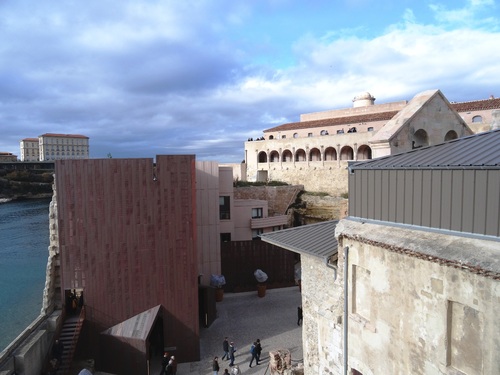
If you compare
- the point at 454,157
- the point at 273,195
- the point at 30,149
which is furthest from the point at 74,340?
the point at 30,149

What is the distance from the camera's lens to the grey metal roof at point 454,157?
6152 millimetres

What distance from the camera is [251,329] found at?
735 inches

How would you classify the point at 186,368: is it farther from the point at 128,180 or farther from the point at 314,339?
the point at 128,180

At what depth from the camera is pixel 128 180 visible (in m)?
16.0

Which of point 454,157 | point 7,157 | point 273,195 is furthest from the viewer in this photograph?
point 7,157

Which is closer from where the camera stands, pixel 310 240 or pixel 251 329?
pixel 310 240

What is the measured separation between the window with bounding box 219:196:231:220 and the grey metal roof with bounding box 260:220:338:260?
13.2 metres

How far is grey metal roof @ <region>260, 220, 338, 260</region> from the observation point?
966cm

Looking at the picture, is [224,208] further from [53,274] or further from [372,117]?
[372,117]

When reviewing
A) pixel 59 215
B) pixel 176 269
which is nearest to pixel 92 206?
pixel 59 215

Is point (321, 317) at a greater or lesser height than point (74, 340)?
greater

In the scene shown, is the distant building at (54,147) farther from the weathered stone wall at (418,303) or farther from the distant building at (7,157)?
the weathered stone wall at (418,303)

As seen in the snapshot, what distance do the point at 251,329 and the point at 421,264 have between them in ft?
46.0

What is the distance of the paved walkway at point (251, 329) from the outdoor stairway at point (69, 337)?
181 inches
